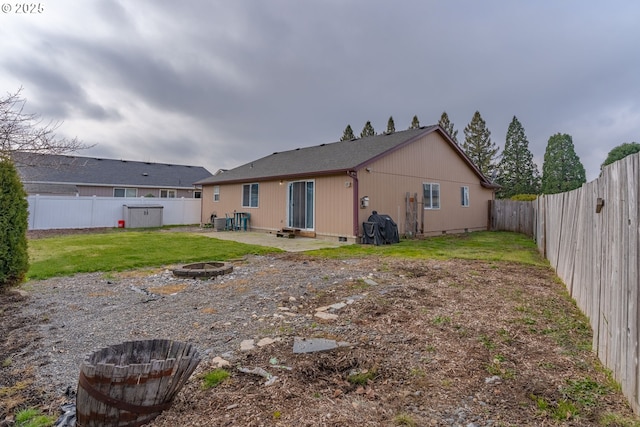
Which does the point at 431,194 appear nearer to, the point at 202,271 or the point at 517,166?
the point at 202,271

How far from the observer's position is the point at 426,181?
1381 centimetres

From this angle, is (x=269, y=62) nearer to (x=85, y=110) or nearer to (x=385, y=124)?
(x=85, y=110)

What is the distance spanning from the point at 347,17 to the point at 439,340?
9.63 m

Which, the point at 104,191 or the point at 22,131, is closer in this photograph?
the point at 22,131

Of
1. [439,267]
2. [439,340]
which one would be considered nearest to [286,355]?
[439,340]

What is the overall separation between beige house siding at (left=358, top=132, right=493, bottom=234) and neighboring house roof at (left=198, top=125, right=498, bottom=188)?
12.0 inches

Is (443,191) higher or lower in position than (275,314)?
higher

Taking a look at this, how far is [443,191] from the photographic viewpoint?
14.6 meters

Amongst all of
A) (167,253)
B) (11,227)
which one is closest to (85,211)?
(167,253)

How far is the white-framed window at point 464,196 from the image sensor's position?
15672mm

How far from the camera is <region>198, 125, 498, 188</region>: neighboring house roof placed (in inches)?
463

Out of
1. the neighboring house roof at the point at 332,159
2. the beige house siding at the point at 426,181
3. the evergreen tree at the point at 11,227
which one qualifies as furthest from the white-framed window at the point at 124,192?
the evergreen tree at the point at 11,227

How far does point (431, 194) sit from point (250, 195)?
8171 millimetres

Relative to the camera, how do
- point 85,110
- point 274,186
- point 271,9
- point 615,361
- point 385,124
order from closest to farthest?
point 615,361, point 271,9, point 85,110, point 274,186, point 385,124
